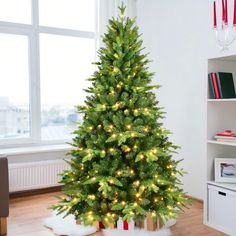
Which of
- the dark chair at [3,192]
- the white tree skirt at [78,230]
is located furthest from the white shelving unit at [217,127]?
the dark chair at [3,192]

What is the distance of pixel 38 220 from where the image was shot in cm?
317

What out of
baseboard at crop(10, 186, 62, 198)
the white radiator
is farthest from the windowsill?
baseboard at crop(10, 186, 62, 198)

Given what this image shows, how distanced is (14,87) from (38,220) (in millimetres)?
1923

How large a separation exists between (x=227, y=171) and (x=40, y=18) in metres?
3.13

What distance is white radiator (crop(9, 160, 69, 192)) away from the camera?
3924mm

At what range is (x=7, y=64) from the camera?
4.23 m

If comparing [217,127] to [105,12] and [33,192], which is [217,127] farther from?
[33,192]

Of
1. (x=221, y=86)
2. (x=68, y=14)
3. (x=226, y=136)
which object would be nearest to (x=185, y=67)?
(x=221, y=86)

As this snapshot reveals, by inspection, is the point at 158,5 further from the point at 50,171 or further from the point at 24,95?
the point at 50,171

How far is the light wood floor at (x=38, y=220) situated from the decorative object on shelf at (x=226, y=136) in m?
0.83

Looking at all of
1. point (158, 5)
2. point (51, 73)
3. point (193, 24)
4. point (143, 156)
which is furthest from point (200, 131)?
point (51, 73)

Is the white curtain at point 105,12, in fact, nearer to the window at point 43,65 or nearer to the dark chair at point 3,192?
the window at point 43,65

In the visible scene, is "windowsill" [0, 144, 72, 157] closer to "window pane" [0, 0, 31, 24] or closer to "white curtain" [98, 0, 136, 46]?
"white curtain" [98, 0, 136, 46]

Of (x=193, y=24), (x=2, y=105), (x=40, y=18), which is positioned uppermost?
(x=40, y=18)
